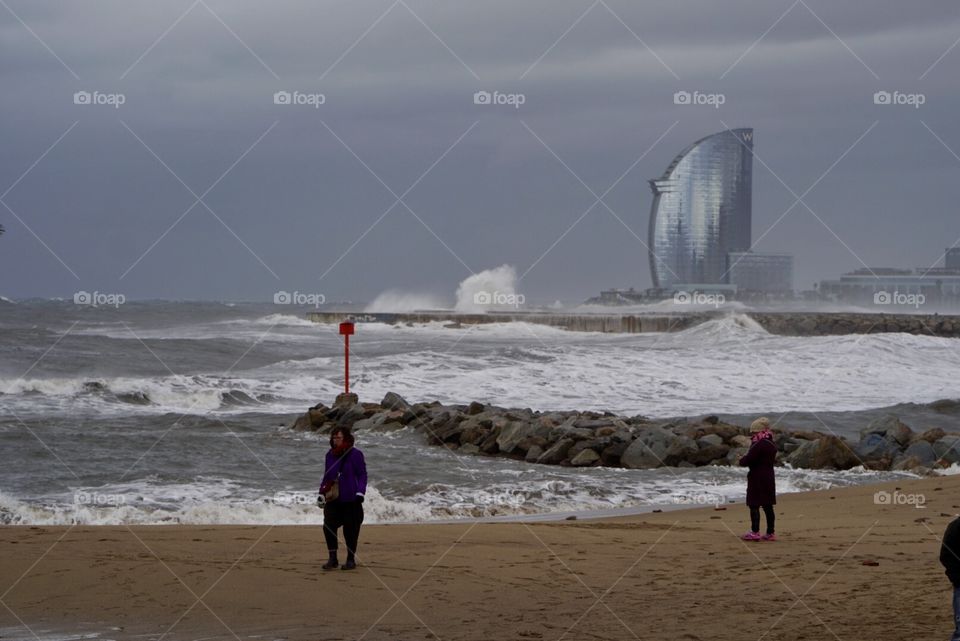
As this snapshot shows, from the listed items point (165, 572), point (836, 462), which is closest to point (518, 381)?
point (836, 462)

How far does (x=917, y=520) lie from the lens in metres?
11.2

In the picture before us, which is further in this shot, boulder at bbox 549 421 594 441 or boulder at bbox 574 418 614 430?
boulder at bbox 574 418 614 430

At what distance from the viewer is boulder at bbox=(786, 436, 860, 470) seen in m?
17.2

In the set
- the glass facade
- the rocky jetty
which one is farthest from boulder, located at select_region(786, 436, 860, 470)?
the glass facade

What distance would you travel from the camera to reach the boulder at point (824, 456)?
17156 millimetres

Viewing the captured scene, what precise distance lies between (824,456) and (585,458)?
3.41 meters

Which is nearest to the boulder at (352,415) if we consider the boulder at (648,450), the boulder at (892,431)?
the boulder at (648,450)

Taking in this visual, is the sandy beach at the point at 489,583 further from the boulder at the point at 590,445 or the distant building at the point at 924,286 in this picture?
the distant building at the point at 924,286

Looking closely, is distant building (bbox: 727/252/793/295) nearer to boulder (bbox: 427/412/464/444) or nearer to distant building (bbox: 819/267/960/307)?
distant building (bbox: 819/267/960/307)

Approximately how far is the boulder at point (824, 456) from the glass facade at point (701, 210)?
328 ft

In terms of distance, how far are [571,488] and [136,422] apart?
9799mm

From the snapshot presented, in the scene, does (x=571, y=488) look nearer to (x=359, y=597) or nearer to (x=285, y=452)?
(x=285, y=452)

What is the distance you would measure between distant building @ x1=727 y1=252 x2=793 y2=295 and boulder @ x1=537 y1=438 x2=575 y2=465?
105134mm

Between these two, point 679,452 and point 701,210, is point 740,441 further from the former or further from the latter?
point 701,210
